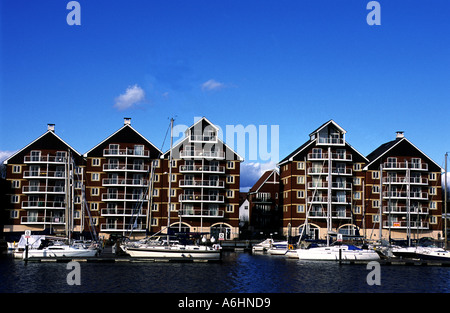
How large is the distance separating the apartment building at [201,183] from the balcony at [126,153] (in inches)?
151

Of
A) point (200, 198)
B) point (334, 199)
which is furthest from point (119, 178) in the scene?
point (334, 199)

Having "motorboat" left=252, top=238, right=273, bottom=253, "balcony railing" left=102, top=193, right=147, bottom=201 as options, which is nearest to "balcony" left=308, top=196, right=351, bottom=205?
"motorboat" left=252, top=238, right=273, bottom=253

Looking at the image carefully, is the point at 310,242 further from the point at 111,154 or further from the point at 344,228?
the point at 111,154

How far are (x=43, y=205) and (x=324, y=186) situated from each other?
171ft

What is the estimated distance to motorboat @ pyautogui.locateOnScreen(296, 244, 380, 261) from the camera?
196 ft

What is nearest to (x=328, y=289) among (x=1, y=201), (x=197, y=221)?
(x=197, y=221)

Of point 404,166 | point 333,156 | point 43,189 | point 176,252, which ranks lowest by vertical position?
point 176,252

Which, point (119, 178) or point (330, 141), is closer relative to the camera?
point (119, 178)

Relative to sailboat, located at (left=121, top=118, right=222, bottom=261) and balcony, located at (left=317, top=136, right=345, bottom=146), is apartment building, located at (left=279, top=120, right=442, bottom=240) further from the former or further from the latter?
sailboat, located at (left=121, top=118, right=222, bottom=261)

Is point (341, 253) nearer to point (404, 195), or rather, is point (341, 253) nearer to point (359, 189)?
point (359, 189)

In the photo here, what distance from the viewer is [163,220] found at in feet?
311

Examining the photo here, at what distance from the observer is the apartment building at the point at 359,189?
3797 inches

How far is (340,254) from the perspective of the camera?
193 ft

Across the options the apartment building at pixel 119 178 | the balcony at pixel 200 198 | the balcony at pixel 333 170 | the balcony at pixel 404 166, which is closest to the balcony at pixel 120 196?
the apartment building at pixel 119 178
